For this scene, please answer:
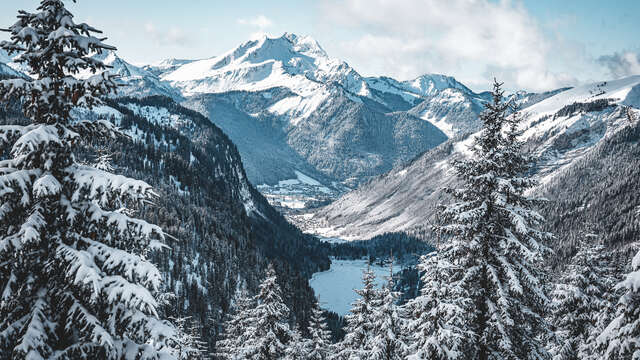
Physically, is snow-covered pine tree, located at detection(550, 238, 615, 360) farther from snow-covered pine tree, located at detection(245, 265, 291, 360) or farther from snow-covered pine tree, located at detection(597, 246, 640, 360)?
snow-covered pine tree, located at detection(245, 265, 291, 360)

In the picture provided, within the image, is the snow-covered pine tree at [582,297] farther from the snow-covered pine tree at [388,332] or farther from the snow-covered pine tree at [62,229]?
the snow-covered pine tree at [62,229]

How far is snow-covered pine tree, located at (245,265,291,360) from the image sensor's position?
28172 mm

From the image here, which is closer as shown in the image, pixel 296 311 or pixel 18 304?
pixel 18 304

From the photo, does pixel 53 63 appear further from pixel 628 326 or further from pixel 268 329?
pixel 268 329

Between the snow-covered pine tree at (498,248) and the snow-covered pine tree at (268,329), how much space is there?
52.8 ft

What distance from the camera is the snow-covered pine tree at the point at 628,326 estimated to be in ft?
41.0

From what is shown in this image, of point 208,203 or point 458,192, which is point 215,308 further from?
point 458,192

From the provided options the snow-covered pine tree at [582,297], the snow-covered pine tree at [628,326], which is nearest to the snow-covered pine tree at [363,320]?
the snow-covered pine tree at [582,297]

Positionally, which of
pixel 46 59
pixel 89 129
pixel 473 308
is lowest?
pixel 473 308

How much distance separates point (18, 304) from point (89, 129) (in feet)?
14.9

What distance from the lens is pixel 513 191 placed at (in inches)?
623

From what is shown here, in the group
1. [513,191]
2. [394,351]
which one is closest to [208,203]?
[394,351]

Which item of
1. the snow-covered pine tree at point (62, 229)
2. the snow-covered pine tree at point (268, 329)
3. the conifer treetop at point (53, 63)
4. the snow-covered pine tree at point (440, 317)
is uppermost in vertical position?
the conifer treetop at point (53, 63)

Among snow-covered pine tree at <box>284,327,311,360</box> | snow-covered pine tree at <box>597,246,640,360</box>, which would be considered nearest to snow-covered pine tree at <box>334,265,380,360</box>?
snow-covered pine tree at <box>284,327,311,360</box>
